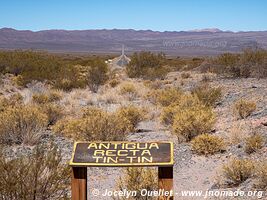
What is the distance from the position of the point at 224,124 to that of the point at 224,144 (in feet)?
9.22

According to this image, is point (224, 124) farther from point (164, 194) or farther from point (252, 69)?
point (252, 69)

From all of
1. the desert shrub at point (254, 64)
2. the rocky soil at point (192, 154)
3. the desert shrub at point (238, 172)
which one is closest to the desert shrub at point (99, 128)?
the rocky soil at point (192, 154)

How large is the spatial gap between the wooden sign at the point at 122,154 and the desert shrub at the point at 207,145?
5.80 metres

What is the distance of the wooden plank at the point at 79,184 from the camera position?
16.1 ft

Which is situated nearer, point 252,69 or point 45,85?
point 45,85

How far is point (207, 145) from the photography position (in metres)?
10.9

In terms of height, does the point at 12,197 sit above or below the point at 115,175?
above

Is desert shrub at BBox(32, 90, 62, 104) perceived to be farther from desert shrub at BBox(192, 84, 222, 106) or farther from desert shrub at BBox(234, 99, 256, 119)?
desert shrub at BBox(234, 99, 256, 119)

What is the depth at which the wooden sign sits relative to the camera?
4914 millimetres

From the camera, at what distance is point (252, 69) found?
27.9 m

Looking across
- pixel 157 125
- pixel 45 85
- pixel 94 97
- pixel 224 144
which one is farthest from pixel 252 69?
pixel 224 144

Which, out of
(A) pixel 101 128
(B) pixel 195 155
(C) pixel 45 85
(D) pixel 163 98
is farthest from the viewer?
(C) pixel 45 85

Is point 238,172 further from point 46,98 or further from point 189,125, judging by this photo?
point 46,98

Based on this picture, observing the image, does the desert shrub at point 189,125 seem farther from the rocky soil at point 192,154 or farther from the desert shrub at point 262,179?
the desert shrub at point 262,179
